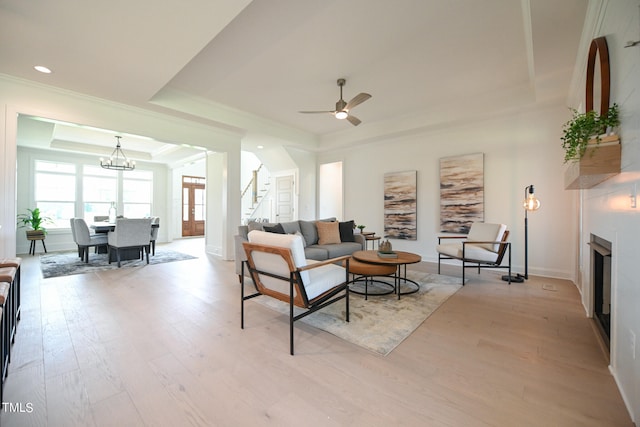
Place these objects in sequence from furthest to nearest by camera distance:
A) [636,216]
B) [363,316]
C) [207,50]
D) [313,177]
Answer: [313,177] → [207,50] → [363,316] → [636,216]

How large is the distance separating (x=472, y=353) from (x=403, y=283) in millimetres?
1849

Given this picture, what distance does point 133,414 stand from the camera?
144 centimetres

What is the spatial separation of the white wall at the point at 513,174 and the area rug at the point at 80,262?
535cm

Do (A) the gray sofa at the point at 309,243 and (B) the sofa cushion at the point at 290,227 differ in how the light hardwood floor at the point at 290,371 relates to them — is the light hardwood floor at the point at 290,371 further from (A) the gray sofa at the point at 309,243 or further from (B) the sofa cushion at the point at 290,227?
(B) the sofa cushion at the point at 290,227

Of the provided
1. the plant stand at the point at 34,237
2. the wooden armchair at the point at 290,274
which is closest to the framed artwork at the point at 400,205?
the wooden armchair at the point at 290,274

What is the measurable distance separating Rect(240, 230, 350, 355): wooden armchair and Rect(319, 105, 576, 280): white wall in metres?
3.78

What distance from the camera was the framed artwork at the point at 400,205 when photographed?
19.0 ft

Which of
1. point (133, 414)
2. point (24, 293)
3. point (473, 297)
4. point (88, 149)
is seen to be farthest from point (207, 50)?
point (88, 149)

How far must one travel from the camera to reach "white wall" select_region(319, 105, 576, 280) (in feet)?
13.9

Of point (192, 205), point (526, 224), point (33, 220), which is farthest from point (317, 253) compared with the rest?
point (192, 205)

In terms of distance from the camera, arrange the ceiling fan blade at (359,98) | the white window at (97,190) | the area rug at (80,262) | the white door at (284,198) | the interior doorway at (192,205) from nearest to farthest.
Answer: the ceiling fan blade at (359,98) < the area rug at (80,262) < the white window at (97,190) < the white door at (284,198) < the interior doorway at (192,205)

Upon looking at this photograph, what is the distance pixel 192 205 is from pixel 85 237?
522cm

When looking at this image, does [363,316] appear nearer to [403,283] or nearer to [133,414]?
[403,283]

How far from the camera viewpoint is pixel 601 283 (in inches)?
97.0
